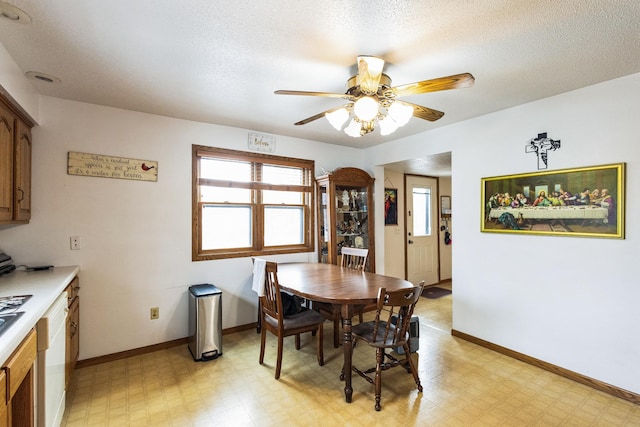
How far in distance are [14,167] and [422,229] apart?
17.7 feet

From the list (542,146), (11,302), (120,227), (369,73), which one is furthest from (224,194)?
(542,146)

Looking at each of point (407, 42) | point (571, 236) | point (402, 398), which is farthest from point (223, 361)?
point (571, 236)

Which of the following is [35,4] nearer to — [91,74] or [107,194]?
[91,74]

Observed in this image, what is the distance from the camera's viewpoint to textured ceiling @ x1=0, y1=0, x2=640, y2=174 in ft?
5.03

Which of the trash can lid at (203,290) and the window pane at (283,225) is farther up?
the window pane at (283,225)

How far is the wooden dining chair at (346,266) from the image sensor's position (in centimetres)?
308

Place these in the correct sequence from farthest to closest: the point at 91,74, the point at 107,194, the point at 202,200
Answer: the point at 202,200, the point at 107,194, the point at 91,74

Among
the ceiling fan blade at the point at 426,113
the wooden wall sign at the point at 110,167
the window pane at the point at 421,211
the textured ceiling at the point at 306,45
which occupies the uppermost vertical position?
the textured ceiling at the point at 306,45

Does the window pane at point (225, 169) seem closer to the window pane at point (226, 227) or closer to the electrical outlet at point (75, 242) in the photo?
the window pane at point (226, 227)

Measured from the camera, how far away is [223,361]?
2807mm

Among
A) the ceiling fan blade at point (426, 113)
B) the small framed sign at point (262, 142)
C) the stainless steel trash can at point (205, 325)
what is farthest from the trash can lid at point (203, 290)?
the ceiling fan blade at point (426, 113)

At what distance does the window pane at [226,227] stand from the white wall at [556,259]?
248cm

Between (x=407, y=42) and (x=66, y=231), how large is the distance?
3147 mm

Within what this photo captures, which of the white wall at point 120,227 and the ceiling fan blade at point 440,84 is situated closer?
the ceiling fan blade at point 440,84
